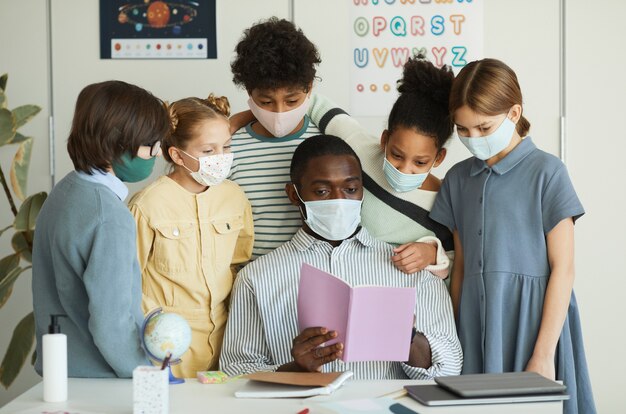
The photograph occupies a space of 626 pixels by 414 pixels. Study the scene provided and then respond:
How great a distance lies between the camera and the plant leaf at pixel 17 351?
3168 millimetres

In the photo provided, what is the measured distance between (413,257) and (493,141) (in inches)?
17.0

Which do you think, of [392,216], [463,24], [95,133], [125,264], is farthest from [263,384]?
[463,24]

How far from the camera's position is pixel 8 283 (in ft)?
10.6

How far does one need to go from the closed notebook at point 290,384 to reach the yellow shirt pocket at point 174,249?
0.59 m

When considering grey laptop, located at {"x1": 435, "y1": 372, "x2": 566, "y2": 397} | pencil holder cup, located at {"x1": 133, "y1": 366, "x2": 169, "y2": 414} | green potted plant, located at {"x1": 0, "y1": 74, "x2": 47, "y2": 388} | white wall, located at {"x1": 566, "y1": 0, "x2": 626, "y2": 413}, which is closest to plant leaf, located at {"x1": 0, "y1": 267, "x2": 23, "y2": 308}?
green potted plant, located at {"x1": 0, "y1": 74, "x2": 47, "y2": 388}

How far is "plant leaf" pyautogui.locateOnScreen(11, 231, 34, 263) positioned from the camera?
10.7 feet

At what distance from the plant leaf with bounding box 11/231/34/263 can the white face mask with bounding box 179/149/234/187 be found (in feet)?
3.50

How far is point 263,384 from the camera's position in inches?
76.5

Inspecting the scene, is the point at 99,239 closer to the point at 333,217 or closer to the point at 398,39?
the point at 333,217

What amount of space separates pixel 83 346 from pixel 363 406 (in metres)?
0.73

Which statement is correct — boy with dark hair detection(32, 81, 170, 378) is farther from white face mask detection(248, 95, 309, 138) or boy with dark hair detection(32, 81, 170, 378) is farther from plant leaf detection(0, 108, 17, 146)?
plant leaf detection(0, 108, 17, 146)

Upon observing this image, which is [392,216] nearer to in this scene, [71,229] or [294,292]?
[294,292]

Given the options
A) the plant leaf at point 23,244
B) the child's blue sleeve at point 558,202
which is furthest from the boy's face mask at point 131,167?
the plant leaf at point 23,244

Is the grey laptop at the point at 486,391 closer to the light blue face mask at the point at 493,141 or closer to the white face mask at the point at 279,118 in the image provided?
the light blue face mask at the point at 493,141
